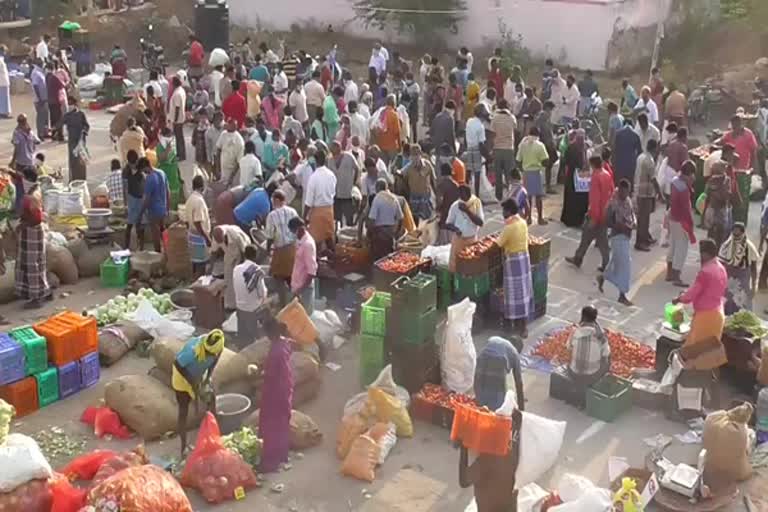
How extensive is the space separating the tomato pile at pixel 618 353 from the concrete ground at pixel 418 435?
351 millimetres

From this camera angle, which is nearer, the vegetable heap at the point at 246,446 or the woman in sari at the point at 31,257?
the vegetable heap at the point at 246,446

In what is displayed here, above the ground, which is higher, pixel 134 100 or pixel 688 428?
pixel 134 100

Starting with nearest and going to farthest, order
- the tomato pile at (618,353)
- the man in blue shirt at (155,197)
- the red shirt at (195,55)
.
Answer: the tomato pile at (618,353) < the man in blue shirt at (155,197) < the red shirt at (195,55)

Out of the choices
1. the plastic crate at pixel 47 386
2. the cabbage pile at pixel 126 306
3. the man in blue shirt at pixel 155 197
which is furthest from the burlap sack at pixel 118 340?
the man in blue shirt at pixel 155 197

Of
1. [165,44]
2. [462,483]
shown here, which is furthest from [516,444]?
[165,44]

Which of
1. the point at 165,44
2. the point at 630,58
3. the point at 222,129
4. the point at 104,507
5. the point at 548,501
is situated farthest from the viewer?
the point at 165,44

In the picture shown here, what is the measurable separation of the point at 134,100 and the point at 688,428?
1105 cm

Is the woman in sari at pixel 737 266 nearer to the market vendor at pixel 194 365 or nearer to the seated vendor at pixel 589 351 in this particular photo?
the seated vendor at pixel 589 351

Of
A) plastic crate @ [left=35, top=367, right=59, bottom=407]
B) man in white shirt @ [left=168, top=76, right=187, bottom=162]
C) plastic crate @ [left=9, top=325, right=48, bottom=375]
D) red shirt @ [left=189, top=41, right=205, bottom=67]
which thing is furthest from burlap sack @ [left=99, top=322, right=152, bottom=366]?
red shirt @ [left=189, top=41, right=205, bottom=67]

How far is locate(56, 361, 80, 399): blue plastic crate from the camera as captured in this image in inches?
425

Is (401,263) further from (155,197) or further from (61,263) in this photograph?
(61,263)

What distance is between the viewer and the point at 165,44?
29.2m

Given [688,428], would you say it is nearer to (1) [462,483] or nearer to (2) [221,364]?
(1) [462,483]

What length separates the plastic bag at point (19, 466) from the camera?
8.34 metres
